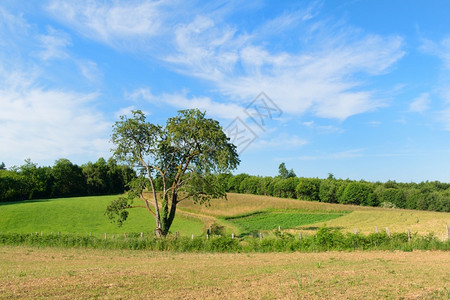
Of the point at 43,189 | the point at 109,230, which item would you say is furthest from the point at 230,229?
the point at 43,189

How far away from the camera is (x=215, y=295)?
11266mm

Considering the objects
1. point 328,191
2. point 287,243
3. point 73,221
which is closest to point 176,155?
point 287,243

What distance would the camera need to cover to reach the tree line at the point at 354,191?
98.5 meters

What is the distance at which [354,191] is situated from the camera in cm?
11294

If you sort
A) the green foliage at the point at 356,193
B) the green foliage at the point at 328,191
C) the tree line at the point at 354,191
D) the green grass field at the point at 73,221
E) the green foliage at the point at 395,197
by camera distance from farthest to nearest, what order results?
the green foliage at the point at 328,191 < the green foliage at the point at 356,193 < the green foliage at the point at 395,197 < the tree line at the point at 354,191 < the green grass field at the point at 73,221

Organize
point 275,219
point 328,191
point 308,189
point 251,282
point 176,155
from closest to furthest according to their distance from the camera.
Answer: point 251,282
point 176,155
point 275,219
point 328,191
point 308,189

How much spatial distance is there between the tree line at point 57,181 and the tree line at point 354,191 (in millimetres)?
42361

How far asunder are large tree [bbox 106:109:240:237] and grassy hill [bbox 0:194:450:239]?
34.4 ft

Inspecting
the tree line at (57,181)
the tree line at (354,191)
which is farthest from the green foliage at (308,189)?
the tree line at (57,181)

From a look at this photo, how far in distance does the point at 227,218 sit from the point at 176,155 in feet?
90.1

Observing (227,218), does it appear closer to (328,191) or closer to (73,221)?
(73,221)

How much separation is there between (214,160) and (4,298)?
93.6 feet

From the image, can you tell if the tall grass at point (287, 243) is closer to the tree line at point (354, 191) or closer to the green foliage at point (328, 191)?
the tree line at point (354, 191)

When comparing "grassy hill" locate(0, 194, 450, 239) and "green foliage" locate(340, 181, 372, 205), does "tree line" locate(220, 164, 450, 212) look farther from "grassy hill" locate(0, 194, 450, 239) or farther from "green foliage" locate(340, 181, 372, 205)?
"grassy hill" locate(0, 194, 450, 239)
